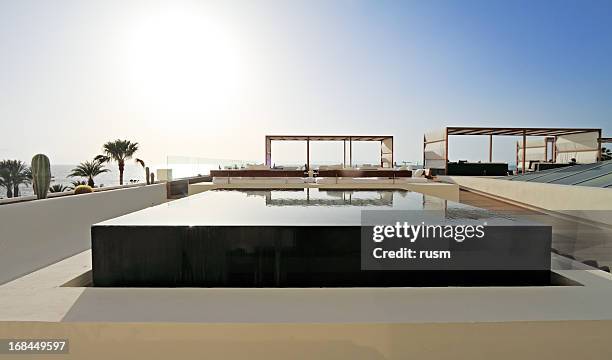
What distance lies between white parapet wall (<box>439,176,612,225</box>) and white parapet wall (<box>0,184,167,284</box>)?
381 inches

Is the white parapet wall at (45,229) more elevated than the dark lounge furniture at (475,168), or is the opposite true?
the dark lounge furniture at (475,168)

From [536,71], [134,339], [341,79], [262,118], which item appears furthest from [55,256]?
[536,71]

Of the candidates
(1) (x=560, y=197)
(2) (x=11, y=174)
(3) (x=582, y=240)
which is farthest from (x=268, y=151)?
(3) (x=582, y=240)

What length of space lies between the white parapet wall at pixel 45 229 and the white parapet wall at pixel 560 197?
9.67 m

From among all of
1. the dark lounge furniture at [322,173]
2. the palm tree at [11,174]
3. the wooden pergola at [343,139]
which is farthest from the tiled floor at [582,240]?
the palm tree at [11,174]

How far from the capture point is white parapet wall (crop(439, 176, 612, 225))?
7.78m

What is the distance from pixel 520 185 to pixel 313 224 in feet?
33.1

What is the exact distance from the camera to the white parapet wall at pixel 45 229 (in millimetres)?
4918

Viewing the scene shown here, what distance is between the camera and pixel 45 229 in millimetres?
5684

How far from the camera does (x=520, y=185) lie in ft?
35.9

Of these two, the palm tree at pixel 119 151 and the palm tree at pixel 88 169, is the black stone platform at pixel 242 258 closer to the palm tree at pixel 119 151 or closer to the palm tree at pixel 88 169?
the palm tree at pixel 88 169

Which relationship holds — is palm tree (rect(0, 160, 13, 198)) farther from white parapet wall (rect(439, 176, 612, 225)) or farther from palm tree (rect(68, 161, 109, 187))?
white parapet wall (rect(439, 176, 612, 225))

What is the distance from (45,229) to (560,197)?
1060 cm

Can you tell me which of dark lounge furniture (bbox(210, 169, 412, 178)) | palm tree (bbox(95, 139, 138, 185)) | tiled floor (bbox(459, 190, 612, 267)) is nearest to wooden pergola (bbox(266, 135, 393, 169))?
dark lounge furniture (bbox(210, 169, 412, 178))
